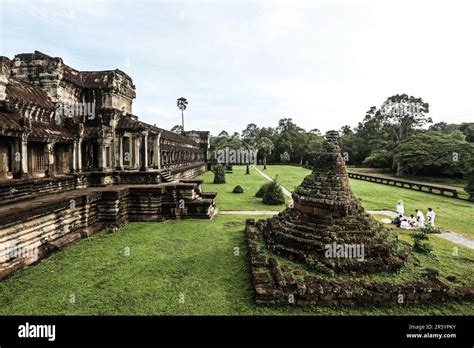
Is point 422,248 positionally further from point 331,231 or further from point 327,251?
point 327,251

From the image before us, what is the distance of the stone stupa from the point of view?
227 inches

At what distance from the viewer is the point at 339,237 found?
23.7 feet

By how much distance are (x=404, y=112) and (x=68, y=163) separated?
183 feet

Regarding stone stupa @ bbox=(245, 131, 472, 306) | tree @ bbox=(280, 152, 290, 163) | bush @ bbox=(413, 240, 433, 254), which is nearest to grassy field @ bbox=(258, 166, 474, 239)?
bush @ bbox=(413, 240, 433, 254)

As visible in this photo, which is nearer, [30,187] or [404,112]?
[30,187]

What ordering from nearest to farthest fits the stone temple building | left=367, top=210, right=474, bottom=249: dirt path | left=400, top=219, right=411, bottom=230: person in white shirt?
the stone temple building → left=367, top=210, right=474, bottom=249: dirt path → left=400, top=219, right=411, bottom=230: person in white shirt

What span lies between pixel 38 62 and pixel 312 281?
14.1 metres

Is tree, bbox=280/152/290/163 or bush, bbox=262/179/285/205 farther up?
tree, bbox=280/152/290/163

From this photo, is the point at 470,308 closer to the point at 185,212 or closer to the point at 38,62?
the point at 185,212

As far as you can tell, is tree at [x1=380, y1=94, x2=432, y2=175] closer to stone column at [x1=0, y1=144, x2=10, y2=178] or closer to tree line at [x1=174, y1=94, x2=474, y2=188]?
tree line at [x1=174, y1=94, x2=474, y2=188]

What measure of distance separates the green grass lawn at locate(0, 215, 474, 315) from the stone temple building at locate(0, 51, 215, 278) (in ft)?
3.50

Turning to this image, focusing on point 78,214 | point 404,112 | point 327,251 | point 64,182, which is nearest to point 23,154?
point 64,182

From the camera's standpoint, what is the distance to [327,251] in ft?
22.9
